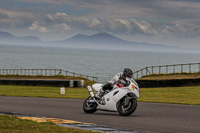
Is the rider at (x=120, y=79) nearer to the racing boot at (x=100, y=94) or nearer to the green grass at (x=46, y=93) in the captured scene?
the racing boot at (x=100, y=94)

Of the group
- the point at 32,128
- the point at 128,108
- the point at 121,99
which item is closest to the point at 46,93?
the point at 121,99

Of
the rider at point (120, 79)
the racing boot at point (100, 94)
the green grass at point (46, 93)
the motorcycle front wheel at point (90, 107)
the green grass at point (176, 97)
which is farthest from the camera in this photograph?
the green grass at point (46, 93)

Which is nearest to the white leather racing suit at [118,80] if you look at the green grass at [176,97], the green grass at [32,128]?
the green grass at [32,128]

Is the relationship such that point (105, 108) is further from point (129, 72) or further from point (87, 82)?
point (87, 82)

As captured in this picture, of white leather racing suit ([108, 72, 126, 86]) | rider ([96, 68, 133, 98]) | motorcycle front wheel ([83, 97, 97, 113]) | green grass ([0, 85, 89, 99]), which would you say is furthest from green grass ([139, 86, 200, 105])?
white leather racing suit ([108, 72, 126, 86])

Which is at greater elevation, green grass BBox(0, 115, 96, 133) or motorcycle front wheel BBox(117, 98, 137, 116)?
motorcycle front wheel BBox(117, 98, 137, 116)

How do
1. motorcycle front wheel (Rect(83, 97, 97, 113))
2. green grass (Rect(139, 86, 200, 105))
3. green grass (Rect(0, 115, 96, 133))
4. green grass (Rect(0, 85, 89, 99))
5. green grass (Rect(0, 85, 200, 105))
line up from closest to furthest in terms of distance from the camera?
green grass (Rect(0, 115, 96, 133)), motorcycle front wheel (Rect(83, 97, 97, 113)), green grass (Rect(139, 86, 200, 105)), green grass (Rect(0, 85, 200, 105)), green grass (Rect(0, 85, 89, 99))

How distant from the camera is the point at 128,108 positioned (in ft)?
39.4

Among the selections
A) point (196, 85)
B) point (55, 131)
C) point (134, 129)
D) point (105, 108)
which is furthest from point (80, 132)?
point (196, 85)

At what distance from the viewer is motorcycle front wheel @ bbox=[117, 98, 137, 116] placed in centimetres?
1177

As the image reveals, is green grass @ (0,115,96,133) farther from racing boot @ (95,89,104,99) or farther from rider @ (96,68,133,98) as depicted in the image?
racing boot @ (95,89,104,99)

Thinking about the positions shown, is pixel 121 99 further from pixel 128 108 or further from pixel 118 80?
pixel 118 80

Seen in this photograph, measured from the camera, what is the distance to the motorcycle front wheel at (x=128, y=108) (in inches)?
464

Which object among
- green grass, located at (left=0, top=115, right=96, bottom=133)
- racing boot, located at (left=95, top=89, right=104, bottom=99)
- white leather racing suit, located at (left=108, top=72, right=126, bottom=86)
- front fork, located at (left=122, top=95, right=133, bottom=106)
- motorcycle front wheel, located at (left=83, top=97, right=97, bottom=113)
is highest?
white leather racing suit, located at (left=108, top=72, right=126, bottom=86)
